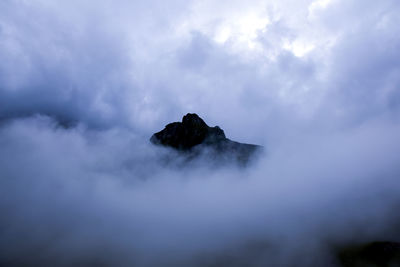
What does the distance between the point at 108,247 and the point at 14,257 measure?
3626cm

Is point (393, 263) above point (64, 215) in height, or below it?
below

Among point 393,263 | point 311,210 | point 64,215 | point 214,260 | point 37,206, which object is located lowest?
point 393,263

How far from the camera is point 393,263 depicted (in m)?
66.9

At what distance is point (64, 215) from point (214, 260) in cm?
14618

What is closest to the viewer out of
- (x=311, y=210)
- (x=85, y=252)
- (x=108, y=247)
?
(x=85, y=252)

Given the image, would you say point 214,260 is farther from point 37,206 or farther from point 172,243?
point 37,206

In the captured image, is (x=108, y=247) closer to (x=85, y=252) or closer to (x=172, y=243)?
(x=85, y=252)

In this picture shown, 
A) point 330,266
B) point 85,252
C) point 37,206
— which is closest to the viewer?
point 330,266

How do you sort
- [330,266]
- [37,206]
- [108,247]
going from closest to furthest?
1. [330,266]
2. [108,247]
3. [37,206]

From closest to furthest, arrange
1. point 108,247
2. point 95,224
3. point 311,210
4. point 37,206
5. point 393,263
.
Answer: point 393,263, point 108,247, point 311,210, point 95,224, point 37,206

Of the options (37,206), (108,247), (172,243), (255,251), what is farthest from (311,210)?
(37,206)

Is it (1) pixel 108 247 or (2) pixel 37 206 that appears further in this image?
(2) pixel 37 206

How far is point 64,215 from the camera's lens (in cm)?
17875

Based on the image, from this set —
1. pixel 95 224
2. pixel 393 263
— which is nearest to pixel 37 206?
pixel 95 224
